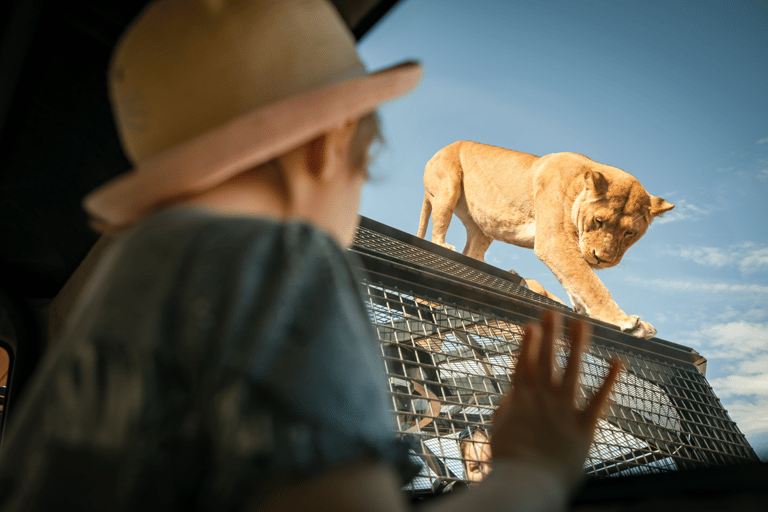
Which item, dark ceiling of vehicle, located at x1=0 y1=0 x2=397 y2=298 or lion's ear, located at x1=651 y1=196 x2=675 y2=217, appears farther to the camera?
lion's ear, located at x1=651 y1=196 x2=675 y2=217

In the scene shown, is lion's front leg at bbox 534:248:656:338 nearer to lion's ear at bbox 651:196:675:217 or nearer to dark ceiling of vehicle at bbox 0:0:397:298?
lion's ear at bbox 651:196:675:217

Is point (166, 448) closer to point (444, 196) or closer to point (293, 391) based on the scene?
point (293, 391)

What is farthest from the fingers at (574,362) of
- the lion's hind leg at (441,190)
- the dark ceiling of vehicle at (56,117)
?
the lion's hind leg at (441,190)

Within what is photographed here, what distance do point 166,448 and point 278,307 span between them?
0.05 metres

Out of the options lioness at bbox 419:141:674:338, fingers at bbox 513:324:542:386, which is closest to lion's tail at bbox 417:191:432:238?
lioness at bbox 419:141:674:338

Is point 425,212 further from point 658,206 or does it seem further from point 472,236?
point 658,206

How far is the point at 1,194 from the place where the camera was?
1.60ft

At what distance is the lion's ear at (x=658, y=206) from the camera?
80cm

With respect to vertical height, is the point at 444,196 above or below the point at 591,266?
above

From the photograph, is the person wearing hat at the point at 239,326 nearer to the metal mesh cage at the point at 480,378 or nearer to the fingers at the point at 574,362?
the fingers at the point at 574,362

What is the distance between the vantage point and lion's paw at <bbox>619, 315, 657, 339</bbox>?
73cm

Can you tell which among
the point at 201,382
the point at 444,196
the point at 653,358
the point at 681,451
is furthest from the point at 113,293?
the point at 444,196

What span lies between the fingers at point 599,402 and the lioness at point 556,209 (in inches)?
25.2

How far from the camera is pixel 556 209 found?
996 millimetres
